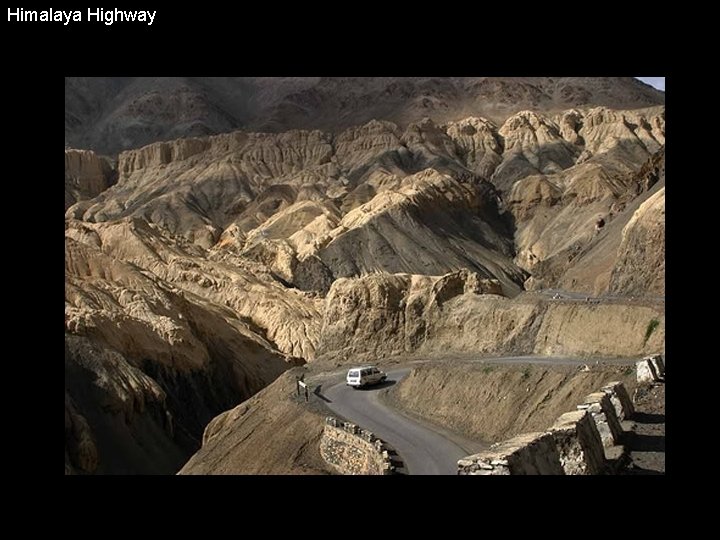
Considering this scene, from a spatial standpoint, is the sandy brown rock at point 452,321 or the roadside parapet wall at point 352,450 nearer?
the roadside parapet wall at point 352,450

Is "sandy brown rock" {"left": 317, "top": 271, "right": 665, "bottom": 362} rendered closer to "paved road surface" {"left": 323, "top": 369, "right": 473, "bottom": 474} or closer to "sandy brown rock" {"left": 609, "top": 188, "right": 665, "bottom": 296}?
"paved road surface" {"left": 323, "top": 369, "right": 473, "bottom": 474}

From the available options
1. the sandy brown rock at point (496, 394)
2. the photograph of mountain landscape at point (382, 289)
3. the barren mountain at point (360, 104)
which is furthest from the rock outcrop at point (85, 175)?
the sandy brown rock at point (496, 394)

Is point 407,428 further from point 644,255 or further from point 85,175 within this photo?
point 85,175

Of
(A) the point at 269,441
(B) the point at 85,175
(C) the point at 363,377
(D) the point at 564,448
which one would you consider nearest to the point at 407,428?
(A) the point at 269,441

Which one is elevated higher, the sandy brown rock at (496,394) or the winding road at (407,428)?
the sandy brown rock at (496,394)

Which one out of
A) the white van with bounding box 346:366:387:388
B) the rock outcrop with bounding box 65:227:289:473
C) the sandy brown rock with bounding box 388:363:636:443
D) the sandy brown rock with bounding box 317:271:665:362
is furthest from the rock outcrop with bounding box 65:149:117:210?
the sandy brown rock with bounding box 388:363:636:443


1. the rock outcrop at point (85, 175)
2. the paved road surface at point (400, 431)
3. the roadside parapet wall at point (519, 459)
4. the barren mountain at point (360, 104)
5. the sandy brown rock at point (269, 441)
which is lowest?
the sandy brown rock at point (269, 441)

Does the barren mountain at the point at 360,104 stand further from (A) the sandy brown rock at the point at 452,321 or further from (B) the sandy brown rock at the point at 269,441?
(B) the sandy brown rock at the point at 269,441
